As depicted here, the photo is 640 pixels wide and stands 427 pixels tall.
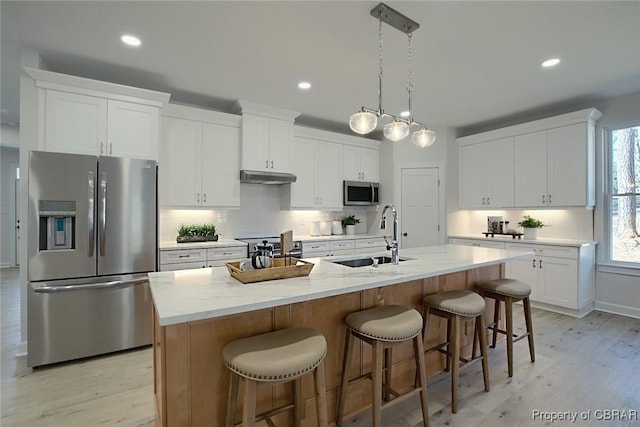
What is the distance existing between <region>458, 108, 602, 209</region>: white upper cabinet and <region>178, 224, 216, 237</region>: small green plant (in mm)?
4006

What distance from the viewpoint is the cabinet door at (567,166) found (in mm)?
3910

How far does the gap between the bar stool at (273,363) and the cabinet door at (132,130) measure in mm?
2532

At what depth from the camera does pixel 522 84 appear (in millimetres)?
3465

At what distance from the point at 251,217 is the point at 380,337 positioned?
312 centimetres

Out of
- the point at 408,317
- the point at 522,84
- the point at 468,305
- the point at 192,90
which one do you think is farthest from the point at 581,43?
the point at 192,90

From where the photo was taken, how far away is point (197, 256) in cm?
342

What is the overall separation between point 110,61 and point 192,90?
86 centimetres

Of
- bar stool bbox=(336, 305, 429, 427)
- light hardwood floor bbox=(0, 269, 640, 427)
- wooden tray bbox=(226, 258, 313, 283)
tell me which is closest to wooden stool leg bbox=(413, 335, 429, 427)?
bar stool bbox=(336, 305, 429, 427)

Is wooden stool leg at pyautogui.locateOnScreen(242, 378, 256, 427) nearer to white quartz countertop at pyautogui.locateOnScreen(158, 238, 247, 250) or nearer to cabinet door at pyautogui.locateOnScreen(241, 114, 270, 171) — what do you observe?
white quartz countertop at pyautogui.locateOnScreen(158, 238, 247, 250)

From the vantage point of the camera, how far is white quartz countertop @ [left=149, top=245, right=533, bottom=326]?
1.28 meters

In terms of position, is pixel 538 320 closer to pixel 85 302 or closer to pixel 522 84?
pixel 522 84

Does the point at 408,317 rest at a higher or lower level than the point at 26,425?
higher

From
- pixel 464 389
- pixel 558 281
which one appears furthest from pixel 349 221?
pixel 464 389

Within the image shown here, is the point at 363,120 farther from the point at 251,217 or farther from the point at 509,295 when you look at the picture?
the point at 251,217
